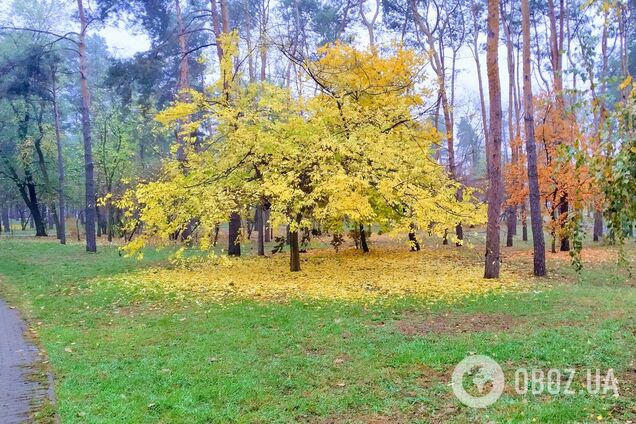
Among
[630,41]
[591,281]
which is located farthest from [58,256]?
[630,41]

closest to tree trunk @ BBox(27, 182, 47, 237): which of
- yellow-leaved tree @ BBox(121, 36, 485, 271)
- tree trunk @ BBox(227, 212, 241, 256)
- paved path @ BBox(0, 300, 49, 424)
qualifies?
tree trunk @ BBox(227, 212, 241, 256)

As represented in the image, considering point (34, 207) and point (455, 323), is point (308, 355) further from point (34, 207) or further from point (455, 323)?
point (34, 207)

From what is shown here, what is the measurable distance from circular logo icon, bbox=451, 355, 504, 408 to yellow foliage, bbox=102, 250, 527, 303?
12.1ft

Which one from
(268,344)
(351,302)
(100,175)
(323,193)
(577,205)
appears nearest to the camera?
(577,205)

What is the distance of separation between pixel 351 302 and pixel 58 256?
1404 cm

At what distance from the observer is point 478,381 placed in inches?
182

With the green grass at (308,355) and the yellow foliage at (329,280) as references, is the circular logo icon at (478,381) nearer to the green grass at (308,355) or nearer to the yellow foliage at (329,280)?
the green grass at (308,355)

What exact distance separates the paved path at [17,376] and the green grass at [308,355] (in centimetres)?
25

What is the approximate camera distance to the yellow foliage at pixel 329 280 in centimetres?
954

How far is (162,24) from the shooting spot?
69.4ft

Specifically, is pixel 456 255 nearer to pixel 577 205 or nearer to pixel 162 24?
pixel 577 205

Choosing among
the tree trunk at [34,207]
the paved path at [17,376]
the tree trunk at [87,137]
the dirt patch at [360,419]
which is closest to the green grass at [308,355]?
the dirt patch at [360,419]

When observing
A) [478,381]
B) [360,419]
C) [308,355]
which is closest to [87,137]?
[308,355]

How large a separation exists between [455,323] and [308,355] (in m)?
2.60
